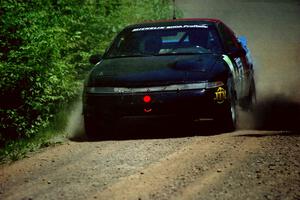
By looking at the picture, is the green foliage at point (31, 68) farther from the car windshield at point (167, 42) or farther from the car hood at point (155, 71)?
the car hood at point (155, 71)

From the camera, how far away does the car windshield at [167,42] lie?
9156 mm

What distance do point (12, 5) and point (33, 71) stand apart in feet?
4.84

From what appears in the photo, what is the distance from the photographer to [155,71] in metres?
8.24

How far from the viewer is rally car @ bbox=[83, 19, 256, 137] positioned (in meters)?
8.05

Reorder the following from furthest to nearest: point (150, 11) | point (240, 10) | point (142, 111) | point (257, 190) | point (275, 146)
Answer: point (240, 10)
point (150, 11)
point (142, 111)
point (275, 146)
point (257, 190)

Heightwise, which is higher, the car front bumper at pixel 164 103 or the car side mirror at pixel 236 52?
the car side mirror at pixel 236 52

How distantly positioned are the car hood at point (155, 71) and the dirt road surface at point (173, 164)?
739 mm

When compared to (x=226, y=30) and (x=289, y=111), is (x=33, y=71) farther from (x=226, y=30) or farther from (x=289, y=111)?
(x=289, y=111)

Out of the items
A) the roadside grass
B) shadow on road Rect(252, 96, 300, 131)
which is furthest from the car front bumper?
shadow on road Rect(252, 96, 300, 131)

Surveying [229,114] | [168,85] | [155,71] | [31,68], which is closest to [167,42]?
[155,71]

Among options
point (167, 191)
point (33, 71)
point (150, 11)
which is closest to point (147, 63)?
point (33, 71)

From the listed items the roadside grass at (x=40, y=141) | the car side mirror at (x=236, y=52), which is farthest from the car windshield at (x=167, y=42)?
the roadside grass at (x=40, y=141)

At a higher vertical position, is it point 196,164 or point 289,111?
point 196,164

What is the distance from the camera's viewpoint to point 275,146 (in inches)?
279
